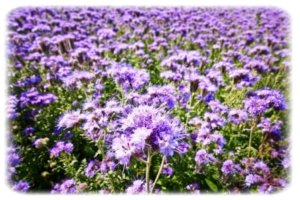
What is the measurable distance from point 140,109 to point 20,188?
4.20ft

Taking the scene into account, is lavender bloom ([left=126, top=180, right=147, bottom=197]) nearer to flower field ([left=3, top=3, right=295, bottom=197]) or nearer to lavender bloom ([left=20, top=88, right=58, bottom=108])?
flower field ([left=3, top=3, right=295, bottom=197])

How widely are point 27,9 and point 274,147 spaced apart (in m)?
3.16

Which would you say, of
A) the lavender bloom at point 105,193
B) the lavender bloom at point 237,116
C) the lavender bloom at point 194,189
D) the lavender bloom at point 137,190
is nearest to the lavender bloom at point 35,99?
the lavender bloom at point 105,193

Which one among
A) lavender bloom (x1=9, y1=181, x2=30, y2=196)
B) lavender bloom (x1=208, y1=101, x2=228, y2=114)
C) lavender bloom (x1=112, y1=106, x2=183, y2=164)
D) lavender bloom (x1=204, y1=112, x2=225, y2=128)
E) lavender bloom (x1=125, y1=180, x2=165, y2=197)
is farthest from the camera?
lavender bloom (x1=208, y1=101, x2=228, y2=114)

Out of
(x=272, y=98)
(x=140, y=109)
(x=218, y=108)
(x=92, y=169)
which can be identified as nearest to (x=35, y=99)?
(x=92, y=169)

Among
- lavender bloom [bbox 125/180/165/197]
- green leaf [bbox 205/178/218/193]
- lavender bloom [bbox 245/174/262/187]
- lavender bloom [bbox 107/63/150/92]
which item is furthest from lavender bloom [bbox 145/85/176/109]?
lavender bloom [bbox 245/174/262/187]

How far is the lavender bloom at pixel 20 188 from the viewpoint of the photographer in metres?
2.07

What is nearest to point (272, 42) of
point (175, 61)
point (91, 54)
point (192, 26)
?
point (192, 26)

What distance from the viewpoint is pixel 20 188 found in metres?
2.12

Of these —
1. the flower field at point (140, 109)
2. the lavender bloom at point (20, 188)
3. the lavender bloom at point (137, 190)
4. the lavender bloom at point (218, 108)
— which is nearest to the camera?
the lavender bloom at point (137, 190)

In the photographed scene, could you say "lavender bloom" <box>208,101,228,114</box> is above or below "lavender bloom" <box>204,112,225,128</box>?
below

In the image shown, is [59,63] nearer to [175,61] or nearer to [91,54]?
[91,54]

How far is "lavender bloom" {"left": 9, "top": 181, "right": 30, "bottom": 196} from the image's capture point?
2.07 metres

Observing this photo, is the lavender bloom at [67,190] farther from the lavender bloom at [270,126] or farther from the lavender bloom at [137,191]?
the lavender bloom at [270,126]
